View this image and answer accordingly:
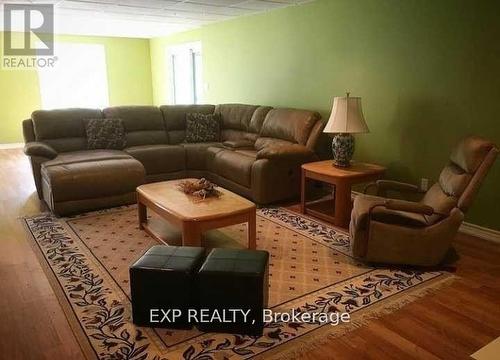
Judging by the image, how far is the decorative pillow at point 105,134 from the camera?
15.9 feet

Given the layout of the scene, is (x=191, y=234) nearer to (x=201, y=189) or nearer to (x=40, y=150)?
(x=201, y=189)

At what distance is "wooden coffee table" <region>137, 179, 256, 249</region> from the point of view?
2742 millimetres

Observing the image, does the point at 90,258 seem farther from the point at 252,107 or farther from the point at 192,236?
the point at 252,107

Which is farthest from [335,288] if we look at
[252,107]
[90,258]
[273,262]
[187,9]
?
[187,9]

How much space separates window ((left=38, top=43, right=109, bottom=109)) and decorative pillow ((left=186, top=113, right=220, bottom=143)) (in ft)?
13.4

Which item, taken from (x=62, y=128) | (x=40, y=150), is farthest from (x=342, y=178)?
(x=62, y=128)

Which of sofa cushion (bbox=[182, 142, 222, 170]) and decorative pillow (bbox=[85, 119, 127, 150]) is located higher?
decorative pillow (bbox=[85, 119, 127, 150])

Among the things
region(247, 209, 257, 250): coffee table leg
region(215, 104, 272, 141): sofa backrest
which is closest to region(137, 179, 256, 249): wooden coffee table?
region(247, 209, 257, 250): coffee table leg

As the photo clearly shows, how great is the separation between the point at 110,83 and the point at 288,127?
563cm

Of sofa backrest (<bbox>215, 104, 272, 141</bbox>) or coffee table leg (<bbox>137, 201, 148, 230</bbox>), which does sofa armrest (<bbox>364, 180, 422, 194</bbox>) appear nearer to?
coffee table leg (<bbox>137, 201, 148, 230</bbox>)

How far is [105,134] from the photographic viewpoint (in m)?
4.91

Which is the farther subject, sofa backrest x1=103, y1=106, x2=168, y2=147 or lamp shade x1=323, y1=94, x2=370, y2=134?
sofa backrest x1=103, y1=106, x2=168, y2=147

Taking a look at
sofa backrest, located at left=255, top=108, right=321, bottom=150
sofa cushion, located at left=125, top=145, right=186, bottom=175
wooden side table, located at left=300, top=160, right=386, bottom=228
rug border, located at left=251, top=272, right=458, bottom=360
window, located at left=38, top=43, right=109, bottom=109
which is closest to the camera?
rug border, located at left=251, top=272, right=458, bottom=360

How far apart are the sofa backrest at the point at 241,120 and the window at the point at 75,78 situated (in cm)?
414
